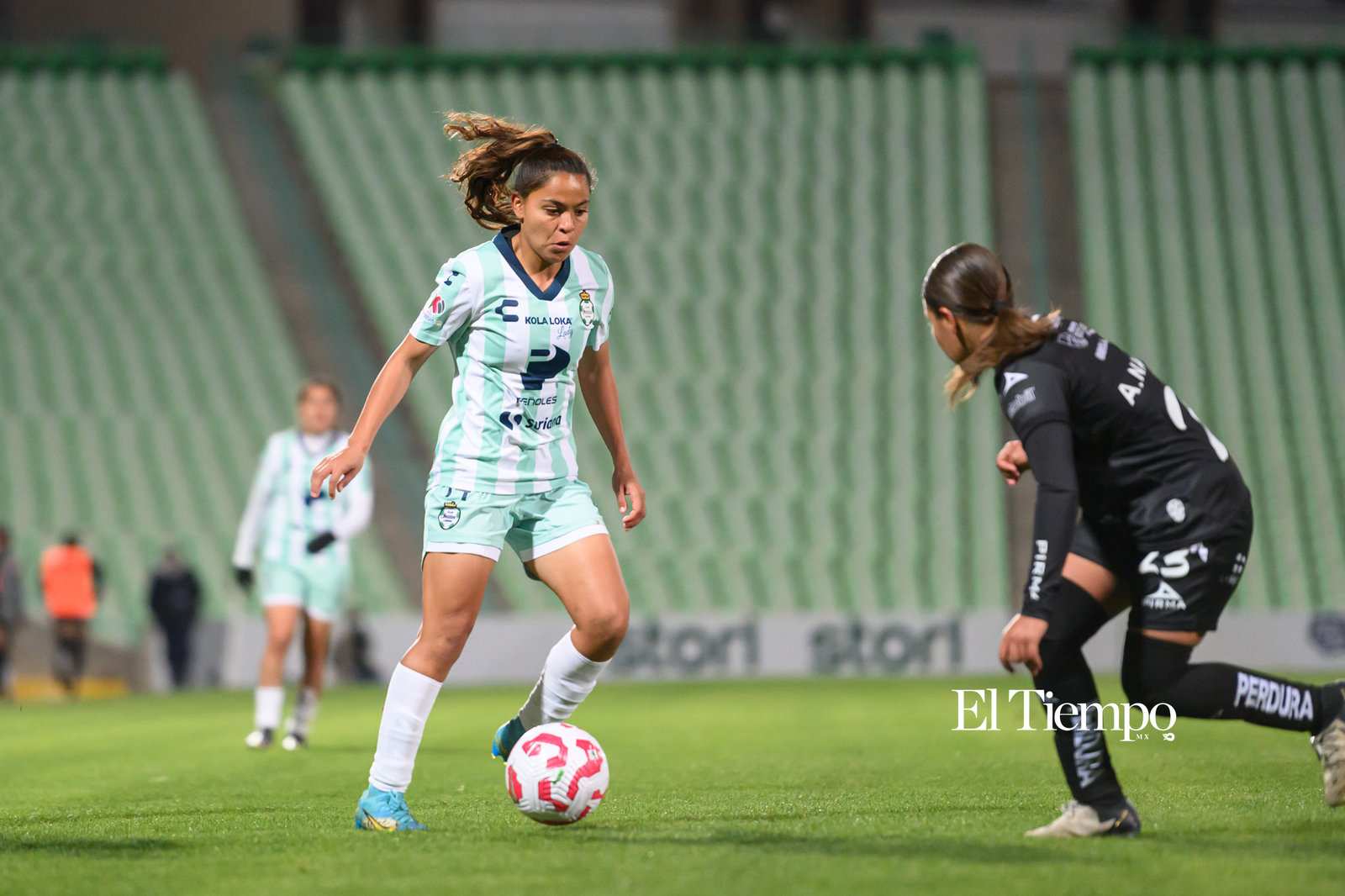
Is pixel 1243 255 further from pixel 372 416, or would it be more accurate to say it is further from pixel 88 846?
pixel 88 846

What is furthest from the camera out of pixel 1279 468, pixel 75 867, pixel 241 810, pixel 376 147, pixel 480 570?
pixel 376 147

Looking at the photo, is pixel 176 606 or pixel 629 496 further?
Result: pixel 176 606

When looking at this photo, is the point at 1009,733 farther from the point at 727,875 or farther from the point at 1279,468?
the point at 1279,468

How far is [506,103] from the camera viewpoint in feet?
70.2

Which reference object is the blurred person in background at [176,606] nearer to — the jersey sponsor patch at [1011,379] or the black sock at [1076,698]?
the black sock at [1076,698]

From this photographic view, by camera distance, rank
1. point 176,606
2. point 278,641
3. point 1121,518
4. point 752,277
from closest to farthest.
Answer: point 1121,518, point 278,641, point 176,606, point 752,277

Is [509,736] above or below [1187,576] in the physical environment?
below

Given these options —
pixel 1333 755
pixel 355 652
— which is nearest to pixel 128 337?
pixel 355 652

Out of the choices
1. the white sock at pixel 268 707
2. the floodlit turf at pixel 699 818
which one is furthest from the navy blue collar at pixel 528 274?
the white sock at pixel 268 707

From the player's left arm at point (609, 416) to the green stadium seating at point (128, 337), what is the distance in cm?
1233

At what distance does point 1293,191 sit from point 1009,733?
14814 millimetres

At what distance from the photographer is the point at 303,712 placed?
8.59 m

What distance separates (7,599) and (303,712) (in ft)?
25.6

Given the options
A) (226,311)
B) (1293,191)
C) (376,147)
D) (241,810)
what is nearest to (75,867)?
(241,810)
